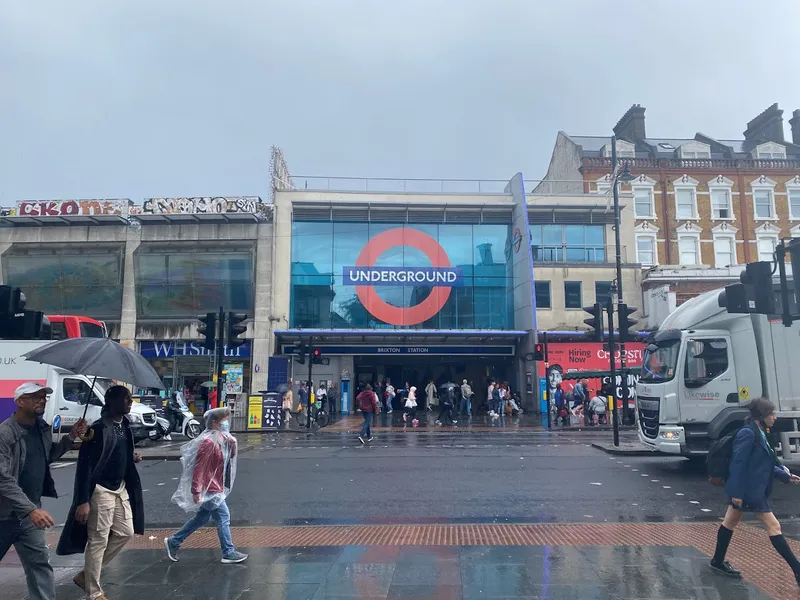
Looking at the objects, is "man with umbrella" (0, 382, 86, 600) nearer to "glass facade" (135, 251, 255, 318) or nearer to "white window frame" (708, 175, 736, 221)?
"glass facade" (135, 251, 255, 318)

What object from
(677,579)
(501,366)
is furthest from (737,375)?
(501,366)

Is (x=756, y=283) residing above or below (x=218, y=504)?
above

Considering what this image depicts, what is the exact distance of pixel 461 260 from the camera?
105ft

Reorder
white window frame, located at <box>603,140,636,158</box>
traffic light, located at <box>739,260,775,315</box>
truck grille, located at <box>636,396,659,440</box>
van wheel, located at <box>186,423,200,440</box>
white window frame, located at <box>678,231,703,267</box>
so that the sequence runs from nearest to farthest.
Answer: traffic light, located at <box>739,260,775,315</box>, truck grille, located at <box>636,396,659,440</box>, van wheel, located at <box>186,423,200,440</box>, white window frame, located at <box>678,231,703,267</box>, white window frame, located at <box>603,140,636,158</box>

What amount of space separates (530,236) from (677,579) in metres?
26.6

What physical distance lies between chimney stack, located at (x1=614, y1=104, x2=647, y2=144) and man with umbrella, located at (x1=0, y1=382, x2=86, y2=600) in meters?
41.9

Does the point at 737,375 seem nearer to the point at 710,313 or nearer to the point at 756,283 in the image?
the point at 710,313

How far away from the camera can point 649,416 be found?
12.2 meters

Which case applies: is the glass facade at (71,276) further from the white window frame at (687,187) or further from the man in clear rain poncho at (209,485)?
the white window frame at (687,187)

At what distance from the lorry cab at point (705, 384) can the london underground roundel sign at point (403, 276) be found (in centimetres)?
1967

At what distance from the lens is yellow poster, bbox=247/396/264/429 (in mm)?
21917

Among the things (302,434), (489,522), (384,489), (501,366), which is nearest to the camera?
(489,522)

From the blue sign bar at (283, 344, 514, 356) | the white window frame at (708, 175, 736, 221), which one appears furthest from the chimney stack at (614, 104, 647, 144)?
the blue sign bar at (283, 344, 514, 356)

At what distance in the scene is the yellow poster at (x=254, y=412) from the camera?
21.9m
